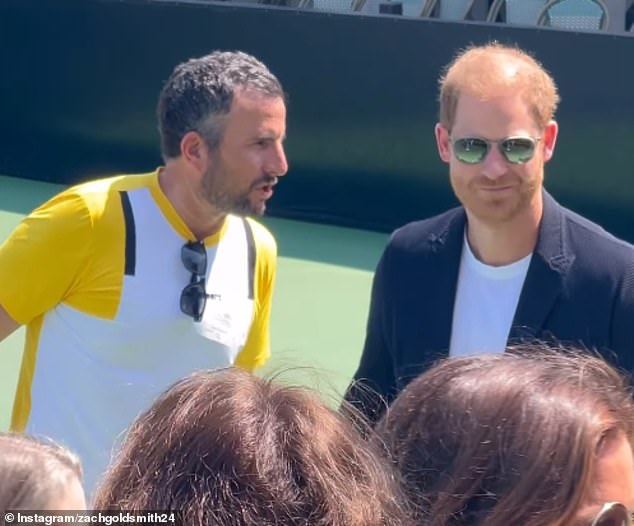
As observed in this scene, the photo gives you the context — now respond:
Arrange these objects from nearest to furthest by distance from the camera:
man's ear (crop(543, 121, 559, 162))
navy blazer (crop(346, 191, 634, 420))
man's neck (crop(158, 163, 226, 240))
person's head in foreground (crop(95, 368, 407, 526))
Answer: person's head in foreground (crop(95, 368, 407, 526)) → navy blazer (crop(346, 191, 634, 420)) → man's ear (crop(543, 121, 559, 162)) → man's neck (crop(158, 163, 226, 240))

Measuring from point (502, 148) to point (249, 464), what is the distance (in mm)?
1570

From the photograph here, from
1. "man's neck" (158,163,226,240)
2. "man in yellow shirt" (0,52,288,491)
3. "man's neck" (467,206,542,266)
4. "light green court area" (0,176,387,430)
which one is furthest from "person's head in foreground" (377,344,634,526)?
"light green court area" (0,176,387,430)

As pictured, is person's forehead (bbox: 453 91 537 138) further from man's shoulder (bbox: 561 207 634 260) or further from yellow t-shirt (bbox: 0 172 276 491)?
yellow t-shirt (bbox: 0 172 276 491)

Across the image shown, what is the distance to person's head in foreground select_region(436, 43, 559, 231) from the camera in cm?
278

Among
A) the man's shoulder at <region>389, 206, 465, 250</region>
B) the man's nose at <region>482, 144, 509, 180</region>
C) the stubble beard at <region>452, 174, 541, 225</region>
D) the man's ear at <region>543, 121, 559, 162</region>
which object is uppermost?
the man's ear at <region>543, 121, 559, 162</region>

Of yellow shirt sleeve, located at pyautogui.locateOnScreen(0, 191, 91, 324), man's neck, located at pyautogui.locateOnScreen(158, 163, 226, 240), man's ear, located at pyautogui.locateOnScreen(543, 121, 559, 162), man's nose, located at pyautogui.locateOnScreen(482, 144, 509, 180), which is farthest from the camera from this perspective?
man's neck, located at pyautogui.locateOnScreen(158, 163, 226, 240)

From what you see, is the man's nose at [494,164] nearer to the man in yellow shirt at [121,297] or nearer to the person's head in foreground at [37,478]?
the man in yellow shirt at [121,297]

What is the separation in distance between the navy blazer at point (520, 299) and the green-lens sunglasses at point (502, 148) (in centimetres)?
12

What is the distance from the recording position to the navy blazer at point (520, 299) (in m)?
2.65

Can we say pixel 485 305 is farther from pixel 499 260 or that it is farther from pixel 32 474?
pixel 32 474

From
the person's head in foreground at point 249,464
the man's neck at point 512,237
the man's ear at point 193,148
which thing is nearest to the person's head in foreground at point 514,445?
the person's head in foreground at point 249,464

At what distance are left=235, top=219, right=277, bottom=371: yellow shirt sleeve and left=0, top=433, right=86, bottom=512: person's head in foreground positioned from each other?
5.75 feet

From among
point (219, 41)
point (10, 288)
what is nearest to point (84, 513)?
point (10, 288)

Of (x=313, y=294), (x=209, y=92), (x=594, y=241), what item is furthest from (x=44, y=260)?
(x=313, y=294)
